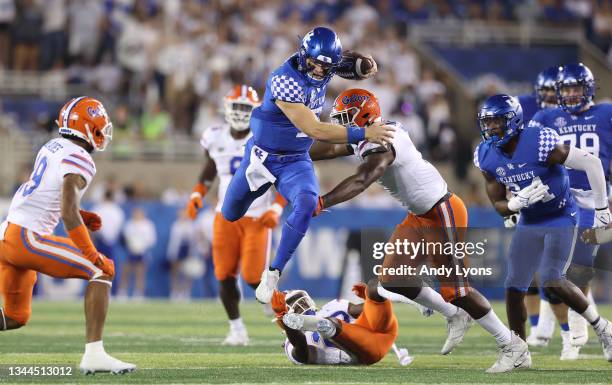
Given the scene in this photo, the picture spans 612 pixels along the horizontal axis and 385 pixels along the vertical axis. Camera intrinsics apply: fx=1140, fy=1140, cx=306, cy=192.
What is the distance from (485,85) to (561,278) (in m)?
11.8

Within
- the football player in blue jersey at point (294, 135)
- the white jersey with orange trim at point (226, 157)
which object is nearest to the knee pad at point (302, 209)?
the football player in blue jersey at point (294, 135)

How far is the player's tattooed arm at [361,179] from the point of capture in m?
7.01

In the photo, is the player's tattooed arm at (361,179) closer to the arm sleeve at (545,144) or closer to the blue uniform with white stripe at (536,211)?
the blue uniform with white stripe at (536,211)

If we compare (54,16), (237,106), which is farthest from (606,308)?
(54,16)

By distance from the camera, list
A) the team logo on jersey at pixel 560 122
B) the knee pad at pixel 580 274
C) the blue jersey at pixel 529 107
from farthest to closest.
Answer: the blue jersey at pixel 529 107 < the team logo on jersey at pixel 560 122 < the knee pad at pixel 580 274

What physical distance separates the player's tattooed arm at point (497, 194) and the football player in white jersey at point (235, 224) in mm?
2214

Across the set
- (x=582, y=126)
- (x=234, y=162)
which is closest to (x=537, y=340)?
(x=582, y=126)

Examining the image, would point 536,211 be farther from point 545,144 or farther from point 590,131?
point 590,131

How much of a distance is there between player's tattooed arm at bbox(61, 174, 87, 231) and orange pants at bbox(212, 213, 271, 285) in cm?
308

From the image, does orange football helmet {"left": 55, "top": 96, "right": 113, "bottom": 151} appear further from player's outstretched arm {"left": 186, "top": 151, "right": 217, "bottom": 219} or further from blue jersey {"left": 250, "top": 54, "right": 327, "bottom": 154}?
player's outstretched arm {"left": 186, "top": 151, "right": 217, "bottom": 219}

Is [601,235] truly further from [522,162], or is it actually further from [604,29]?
[604,29]

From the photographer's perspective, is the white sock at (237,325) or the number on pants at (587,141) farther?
the white sock at (237,325)

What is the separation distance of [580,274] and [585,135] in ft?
3.72

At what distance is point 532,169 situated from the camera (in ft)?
24.2
